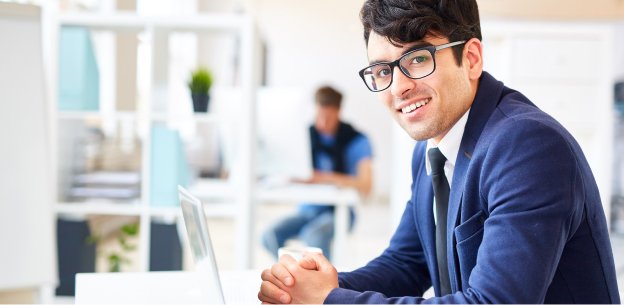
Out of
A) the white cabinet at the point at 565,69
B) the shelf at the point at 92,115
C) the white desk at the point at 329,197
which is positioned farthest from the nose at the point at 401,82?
the white cabinet at the point at 565,69

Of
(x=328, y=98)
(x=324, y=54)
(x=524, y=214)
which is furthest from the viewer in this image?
(x=324, y=54)

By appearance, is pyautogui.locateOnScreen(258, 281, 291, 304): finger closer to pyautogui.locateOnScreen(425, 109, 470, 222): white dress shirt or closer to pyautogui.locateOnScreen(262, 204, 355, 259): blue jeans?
pyautogui.locateOnScreen(425, 109, 470, 222): white dress shirt

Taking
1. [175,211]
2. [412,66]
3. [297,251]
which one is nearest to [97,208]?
[175,211]

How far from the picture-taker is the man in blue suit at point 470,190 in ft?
3.78

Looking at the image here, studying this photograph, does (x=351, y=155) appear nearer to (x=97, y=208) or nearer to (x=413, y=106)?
(x=97, y=208)

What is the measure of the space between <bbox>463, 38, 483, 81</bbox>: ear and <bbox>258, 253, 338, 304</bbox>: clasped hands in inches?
19.7

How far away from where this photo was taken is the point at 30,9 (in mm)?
2043

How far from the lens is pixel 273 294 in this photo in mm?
1351

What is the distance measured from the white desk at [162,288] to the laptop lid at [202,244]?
0.05 metres

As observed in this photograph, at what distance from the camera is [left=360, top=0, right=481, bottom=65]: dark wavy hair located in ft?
4.58

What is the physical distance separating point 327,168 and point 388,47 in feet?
10.6

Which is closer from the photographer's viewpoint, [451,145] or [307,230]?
[451,145]

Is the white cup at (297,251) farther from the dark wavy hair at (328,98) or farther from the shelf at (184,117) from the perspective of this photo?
the dark wavy hair at (328,98)

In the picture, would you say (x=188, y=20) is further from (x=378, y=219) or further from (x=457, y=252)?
(x=378, y=219)
